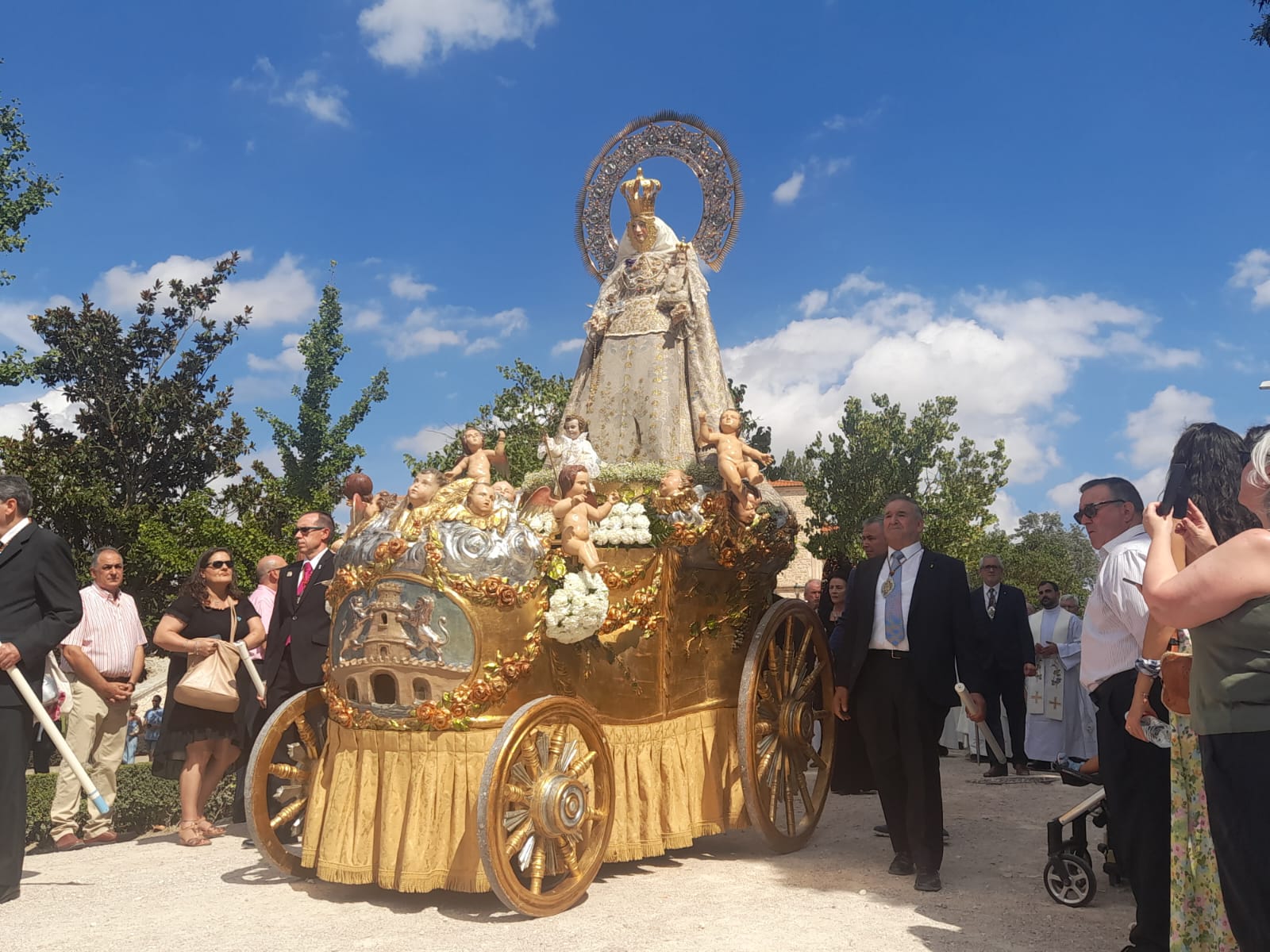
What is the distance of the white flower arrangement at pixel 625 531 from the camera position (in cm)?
561

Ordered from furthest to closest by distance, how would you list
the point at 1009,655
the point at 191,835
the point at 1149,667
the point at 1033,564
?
the point at 1033,564, the point at 1009,655, the point at 191,835, the point at 1149,667

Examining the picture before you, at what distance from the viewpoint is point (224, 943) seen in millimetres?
4270

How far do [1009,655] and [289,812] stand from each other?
675 cm

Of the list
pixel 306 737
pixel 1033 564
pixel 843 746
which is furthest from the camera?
pixel 1033 564

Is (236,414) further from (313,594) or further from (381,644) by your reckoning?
(381,644)

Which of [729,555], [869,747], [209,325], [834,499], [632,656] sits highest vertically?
[209,325]

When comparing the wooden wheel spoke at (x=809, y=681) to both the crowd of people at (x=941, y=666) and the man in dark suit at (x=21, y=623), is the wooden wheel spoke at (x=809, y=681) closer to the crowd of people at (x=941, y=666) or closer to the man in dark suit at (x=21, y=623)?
the crowd of people at (x=941, y=666)

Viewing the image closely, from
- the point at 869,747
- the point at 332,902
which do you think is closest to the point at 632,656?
the point at 869,747

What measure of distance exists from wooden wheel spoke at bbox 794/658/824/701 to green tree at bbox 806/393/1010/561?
21.2 m

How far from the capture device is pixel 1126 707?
405cm

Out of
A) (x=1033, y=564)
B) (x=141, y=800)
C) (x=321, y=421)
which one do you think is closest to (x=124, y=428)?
(x=321, y=421)

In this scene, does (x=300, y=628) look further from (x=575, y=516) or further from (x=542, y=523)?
(x=575, y=516)

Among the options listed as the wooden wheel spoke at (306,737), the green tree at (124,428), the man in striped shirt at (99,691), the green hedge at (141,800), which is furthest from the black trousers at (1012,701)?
the green tree at (124,428)

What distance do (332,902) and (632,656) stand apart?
194 centimetres
